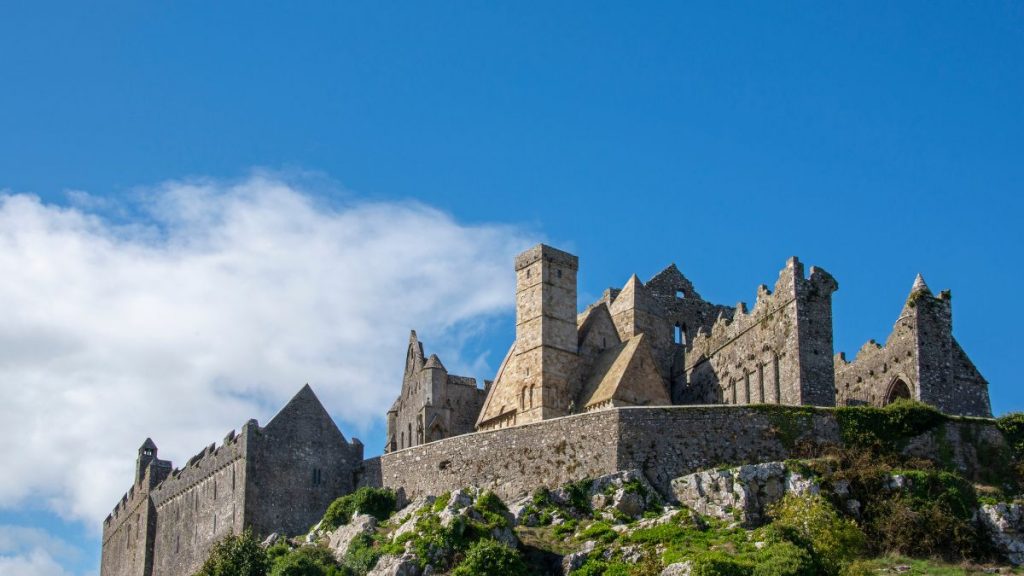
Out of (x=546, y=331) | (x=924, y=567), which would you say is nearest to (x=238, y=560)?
(x=546, y=331)

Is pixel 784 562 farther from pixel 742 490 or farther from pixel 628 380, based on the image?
pixel 628 380

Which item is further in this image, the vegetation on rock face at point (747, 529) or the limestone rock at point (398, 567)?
the limestone rock at point (398, 567)

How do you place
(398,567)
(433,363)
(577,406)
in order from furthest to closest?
(433,363) → (577,406) → (398,567)

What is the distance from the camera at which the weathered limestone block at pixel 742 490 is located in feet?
Result: 226

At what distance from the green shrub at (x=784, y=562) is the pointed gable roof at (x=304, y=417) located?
27486mm

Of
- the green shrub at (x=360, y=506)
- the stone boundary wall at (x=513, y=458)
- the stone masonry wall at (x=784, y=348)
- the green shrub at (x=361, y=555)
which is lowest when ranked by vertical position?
the green shrub at (x=361, y=555)

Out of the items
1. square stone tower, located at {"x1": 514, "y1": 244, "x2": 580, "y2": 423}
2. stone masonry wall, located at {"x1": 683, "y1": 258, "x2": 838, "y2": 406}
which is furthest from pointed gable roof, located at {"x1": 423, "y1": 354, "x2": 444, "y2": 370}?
stone masonry wall, located at {"x1": 683, "y1": 258, "x2": 838, "y2": 406}

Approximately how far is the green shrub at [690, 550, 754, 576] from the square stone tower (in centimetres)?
2227

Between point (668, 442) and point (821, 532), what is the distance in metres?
10.8

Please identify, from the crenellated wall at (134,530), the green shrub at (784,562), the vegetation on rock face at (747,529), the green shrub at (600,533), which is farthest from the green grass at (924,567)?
the crenellated wall at (134,530)

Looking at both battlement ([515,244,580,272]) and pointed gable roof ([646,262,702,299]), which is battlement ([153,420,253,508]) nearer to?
battlement ([515,244,580,272])

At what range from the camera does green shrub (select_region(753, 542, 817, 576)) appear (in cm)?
6006

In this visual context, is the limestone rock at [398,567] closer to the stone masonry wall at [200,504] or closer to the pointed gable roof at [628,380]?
the stone masonry wall at [200,504]

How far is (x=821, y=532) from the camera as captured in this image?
2507 inches
